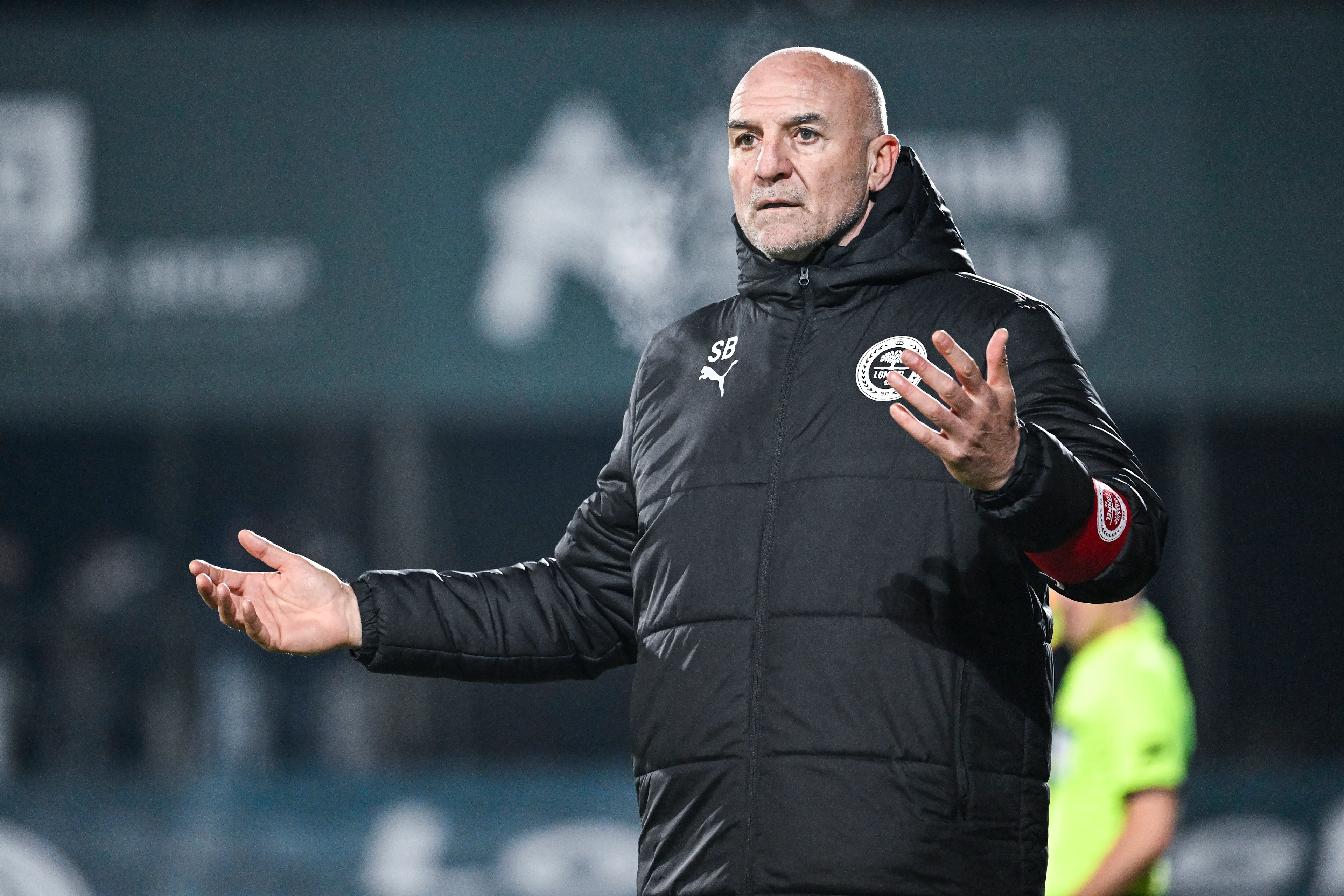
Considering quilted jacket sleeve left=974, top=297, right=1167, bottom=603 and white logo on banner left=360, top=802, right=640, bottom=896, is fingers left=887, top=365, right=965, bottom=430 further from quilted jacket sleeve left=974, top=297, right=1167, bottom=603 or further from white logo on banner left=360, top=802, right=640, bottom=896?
white logo on banner left=360, top=802, right=640, bottom=896

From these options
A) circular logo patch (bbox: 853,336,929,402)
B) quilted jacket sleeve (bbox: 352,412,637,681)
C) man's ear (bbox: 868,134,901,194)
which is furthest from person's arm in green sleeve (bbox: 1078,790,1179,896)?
man's ear (bbox: 868,134,901,194)

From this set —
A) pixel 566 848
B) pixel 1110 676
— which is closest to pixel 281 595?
pixel 1110 676

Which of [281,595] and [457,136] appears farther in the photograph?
[457,136]

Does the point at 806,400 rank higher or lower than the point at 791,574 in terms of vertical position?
higher

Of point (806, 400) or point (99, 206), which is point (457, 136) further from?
point (806, 400)

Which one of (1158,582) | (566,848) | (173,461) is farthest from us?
(173,461)

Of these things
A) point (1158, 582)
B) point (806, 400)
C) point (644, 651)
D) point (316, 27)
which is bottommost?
point (1158, 582)

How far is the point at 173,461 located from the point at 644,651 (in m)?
11.2

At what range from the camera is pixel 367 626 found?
2600mm

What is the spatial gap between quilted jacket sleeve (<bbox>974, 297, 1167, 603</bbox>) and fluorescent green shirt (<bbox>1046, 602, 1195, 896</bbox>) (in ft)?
6.06

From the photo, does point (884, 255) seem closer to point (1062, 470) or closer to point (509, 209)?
point (1062, 470)

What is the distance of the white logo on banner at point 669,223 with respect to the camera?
786 cm

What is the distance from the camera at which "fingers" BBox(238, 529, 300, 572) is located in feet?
8.29

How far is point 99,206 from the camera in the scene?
7.98m
